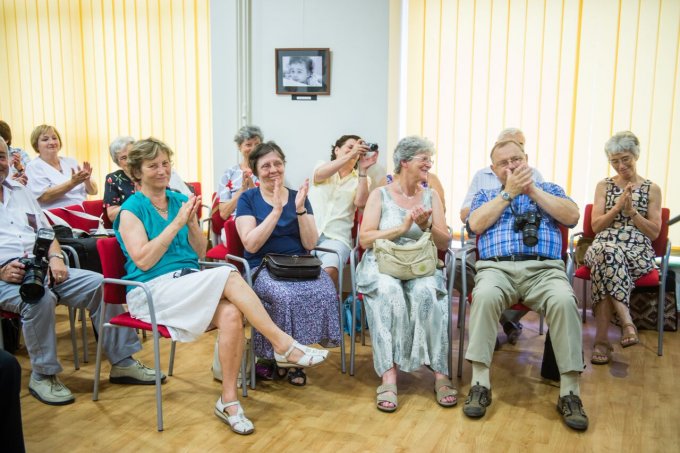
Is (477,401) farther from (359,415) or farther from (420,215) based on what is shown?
(420,215)

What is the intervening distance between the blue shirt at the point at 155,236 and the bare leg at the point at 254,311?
0.33 m

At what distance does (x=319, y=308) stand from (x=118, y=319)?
91cm

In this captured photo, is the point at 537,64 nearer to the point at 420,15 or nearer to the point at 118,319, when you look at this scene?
the point at 420,15

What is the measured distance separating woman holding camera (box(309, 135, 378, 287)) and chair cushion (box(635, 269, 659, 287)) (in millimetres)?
1677

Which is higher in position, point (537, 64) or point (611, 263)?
point (537, 64)

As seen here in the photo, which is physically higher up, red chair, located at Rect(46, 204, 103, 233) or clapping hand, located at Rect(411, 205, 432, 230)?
clapping hand, located at Rect(411, 205, 432, 230)

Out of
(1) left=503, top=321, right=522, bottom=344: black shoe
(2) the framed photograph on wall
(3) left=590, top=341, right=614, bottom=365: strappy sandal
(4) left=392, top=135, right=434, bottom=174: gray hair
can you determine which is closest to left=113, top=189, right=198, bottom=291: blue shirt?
(4) left=392, top=135, right=434, bottom=174: gray hair

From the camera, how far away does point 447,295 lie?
127 inches

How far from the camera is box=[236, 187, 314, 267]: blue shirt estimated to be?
3.30m

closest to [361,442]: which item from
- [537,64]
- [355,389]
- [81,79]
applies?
[355,389]

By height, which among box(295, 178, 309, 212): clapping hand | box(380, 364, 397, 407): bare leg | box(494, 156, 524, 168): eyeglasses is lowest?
box(380, 364, 397, 407): bare leg

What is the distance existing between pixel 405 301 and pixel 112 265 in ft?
4.54

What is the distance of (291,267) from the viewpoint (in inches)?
121

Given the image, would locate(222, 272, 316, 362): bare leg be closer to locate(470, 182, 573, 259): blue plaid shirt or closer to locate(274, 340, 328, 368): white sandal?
locate(274, 340, 328, 368): white sandal
